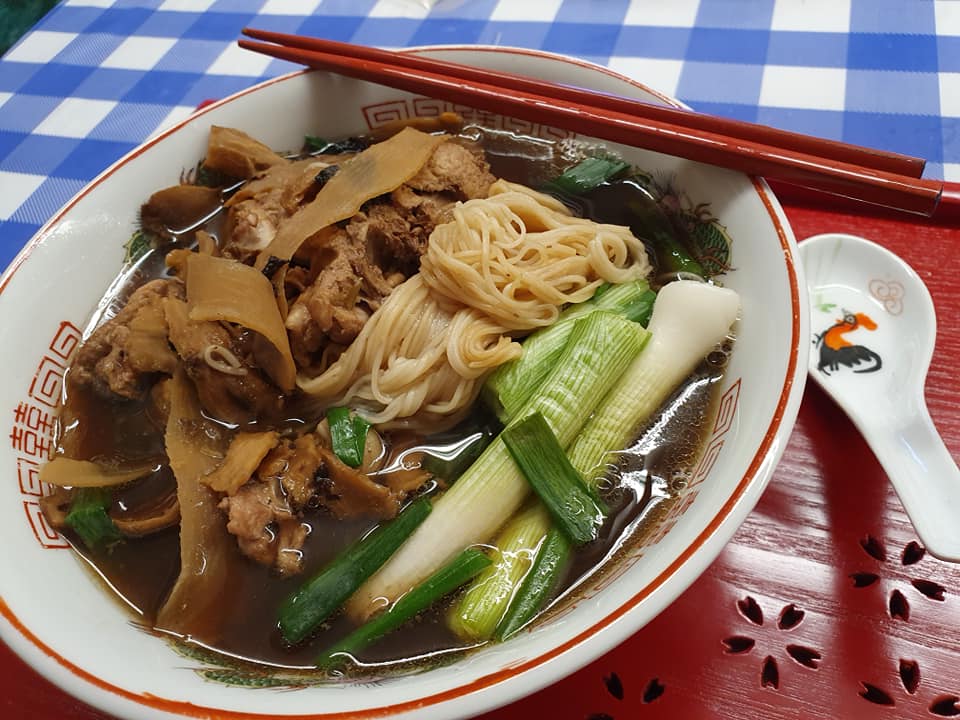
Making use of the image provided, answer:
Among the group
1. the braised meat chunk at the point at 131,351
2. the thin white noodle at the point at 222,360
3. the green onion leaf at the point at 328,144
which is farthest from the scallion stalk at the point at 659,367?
the green onion leaf at the point at 328,144

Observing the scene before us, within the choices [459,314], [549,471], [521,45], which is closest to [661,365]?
[549,471]

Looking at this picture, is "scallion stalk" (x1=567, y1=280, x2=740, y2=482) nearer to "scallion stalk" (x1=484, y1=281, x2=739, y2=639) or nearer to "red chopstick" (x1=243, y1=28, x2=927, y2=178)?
"scallion stalk" (x1=484, y1=281, x2=739, y2=639)

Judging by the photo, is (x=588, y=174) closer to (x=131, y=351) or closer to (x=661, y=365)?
(x=661, y=365)

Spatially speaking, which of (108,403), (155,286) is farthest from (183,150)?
(108,403)

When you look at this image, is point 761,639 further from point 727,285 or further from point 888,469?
point 727,285

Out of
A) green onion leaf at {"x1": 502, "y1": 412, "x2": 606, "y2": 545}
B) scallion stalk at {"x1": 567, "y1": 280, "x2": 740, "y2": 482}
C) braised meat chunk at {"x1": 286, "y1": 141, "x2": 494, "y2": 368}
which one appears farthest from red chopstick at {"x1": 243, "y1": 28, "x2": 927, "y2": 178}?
green onion leaf at {"x1": 502, "y1": 412, "x2": 606, "y2": 545}

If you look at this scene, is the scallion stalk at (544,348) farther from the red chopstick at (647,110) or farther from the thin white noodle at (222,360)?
the thin white noodle at (222,360)
